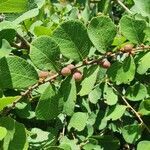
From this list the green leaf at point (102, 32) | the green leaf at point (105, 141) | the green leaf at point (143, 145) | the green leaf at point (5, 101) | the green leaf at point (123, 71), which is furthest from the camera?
the green leaf at point (105, 141)

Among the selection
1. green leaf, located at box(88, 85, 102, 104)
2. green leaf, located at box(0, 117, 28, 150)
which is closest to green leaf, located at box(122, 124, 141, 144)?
green leaf, located at box(88, 85, 102, 104)

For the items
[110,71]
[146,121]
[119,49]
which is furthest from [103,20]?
[146,121]

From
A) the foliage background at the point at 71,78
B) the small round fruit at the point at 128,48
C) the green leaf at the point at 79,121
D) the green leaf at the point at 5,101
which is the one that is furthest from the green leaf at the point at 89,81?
the green leaf at the point at 79,121

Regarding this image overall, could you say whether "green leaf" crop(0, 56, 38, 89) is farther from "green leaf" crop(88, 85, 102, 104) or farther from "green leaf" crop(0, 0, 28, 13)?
"green leaf" crop(88, 85, 102, 104)

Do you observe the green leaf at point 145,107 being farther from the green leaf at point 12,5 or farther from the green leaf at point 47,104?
the green leaf at point 12,5

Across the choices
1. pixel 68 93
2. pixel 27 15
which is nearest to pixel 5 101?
pixel 68 93

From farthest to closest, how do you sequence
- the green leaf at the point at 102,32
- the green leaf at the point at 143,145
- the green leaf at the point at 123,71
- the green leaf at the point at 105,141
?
the green leaf at the point at 105,141 < the green leaf at the point at 143,145 < the green leaf at the point at 123,71 < the green leaf at the point at 102,32

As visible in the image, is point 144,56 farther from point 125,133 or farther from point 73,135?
point 73,135
